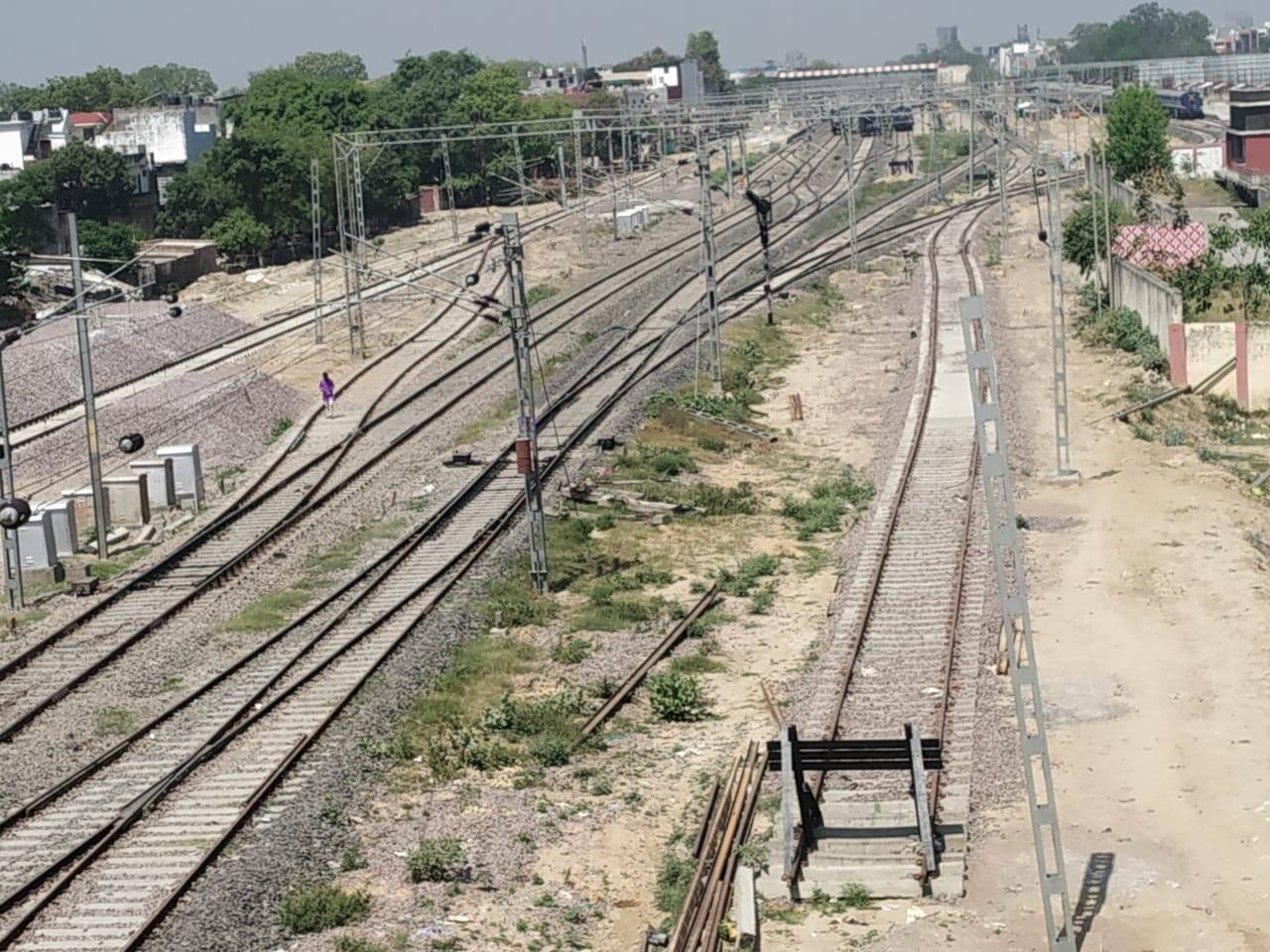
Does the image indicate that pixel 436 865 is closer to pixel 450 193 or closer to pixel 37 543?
pixel 37 543

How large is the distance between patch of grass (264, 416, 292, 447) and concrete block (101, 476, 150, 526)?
21.0 feet

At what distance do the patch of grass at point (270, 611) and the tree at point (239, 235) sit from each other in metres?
42.6

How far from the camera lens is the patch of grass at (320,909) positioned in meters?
14.4

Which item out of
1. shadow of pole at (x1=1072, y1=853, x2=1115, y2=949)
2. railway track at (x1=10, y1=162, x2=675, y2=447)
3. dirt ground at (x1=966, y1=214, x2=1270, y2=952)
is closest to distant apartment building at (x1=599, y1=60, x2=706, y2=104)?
railway track at (x1=10, y1=162, x2=675, y2=447)

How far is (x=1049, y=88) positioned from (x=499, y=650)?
58.5 meters

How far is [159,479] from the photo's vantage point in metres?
30.7

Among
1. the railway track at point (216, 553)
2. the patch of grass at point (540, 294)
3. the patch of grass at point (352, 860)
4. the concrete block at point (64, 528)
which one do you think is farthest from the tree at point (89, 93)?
the patch of grass at point (352, 860)

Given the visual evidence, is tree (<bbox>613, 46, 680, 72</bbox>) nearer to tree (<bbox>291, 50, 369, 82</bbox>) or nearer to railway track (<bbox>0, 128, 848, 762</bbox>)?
tree (<bbox>291, 50, 369, 82</bbox>)

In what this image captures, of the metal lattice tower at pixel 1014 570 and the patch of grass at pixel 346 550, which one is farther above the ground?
the metal lattice tower at pixel 1014 570

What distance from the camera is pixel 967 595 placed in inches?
911

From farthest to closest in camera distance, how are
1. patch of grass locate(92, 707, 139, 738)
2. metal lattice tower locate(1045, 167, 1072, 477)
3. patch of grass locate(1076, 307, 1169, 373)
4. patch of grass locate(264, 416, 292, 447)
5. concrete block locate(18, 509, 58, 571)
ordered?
patch of grass locate(1076, 307, 1169, 373), patch of grass locate(264, 416, 292, 447), metal lattice tower locate(1045, 167, 1072, 477), concrete block locate(18, 509, 58, 571), patch of grass locate(92, 707, 139, 738)

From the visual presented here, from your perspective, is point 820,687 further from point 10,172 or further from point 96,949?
point 10,172

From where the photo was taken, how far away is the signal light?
82.4 ft

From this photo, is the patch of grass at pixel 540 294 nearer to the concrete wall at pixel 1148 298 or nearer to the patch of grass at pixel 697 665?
the concrete wall at pixel 1148 298
